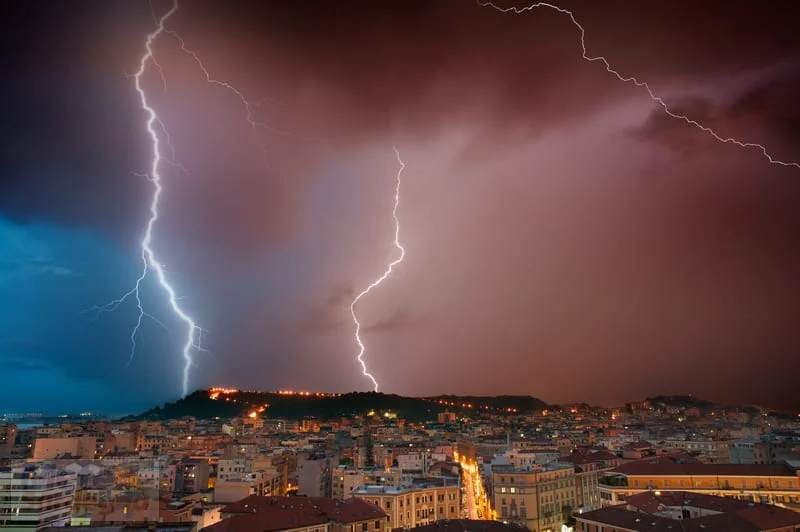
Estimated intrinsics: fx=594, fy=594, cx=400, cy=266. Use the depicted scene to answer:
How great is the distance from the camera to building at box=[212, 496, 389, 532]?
26.7m

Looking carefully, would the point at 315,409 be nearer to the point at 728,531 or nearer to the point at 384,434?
the point at 384,434

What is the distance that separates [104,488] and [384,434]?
190ft

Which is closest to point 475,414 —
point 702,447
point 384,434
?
point 384,434

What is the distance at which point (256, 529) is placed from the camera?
26.1 m

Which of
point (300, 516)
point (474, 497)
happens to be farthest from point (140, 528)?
point (474, 497)

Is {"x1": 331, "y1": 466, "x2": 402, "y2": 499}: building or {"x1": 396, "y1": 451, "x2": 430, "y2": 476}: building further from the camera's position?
{"x1": 396, "y1": 451, "x2": 430, "y2": 476}: building

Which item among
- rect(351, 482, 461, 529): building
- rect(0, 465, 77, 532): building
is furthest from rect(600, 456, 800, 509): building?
rect(0, 465, 77, 532): building

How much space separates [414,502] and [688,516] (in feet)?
44.9

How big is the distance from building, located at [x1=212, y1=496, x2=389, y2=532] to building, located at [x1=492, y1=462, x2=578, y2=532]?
31.1ft

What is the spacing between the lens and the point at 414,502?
A: 3253cm

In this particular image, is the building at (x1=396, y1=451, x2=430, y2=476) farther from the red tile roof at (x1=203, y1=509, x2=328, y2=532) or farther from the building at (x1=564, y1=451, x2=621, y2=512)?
the red tile roof at (x1=203, y1=509, x2=328, y2=532)

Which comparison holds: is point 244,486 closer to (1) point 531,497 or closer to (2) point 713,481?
(1) point 531,497

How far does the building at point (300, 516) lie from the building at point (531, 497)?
948 centimetres

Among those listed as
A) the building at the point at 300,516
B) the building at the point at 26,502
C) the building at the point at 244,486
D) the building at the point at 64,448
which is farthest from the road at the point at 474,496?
the building at the point at 64,448
